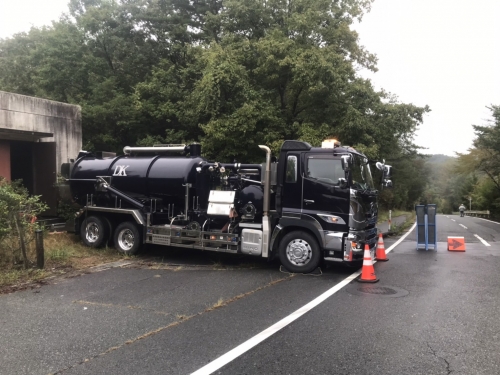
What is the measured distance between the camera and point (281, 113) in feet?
65.6

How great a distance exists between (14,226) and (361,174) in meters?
7.51

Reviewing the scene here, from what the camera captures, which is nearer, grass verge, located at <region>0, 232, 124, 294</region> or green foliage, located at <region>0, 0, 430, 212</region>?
grass verge, located at <region>0, 232, 124, 294</region>

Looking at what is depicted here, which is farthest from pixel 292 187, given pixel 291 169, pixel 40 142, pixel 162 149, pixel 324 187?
pixel 40 142

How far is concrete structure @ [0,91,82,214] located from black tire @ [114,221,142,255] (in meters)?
4.63

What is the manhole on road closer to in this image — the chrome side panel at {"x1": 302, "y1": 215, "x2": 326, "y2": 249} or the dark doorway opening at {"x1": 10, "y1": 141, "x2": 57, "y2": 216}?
the chrome side panel at {"x1": 302, "y1": 215, "x2": 326, "y2": 249}

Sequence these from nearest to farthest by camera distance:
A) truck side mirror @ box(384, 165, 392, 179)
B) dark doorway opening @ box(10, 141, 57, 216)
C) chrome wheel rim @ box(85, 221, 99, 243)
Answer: truck side mirror @ box(384, 165, 392, 179)
chrome wheel rim @ box(85, 221, 99, 243)
dark doorway opening @ box(10, 141, 57, 216)

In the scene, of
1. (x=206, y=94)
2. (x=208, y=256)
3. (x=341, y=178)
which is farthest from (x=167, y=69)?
(x=341, y=178)

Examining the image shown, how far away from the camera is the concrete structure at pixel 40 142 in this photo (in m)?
14.1

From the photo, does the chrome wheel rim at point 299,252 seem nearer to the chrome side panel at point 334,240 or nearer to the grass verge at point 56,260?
the chrome side panel at point 334,240

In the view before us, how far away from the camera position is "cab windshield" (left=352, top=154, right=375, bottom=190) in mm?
9008

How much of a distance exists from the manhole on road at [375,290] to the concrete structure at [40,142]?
437 inches

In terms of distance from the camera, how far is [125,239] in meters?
11.3

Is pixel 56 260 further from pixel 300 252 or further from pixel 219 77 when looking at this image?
pixel 219 77

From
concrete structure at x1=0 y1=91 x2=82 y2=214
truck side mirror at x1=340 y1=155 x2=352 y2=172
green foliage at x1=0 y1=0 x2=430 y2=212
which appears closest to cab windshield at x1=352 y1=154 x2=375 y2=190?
truck side mirror at x1=340 y1=155 x2=352 y2=172
